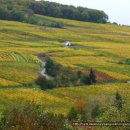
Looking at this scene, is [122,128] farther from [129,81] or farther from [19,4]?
[19,4]

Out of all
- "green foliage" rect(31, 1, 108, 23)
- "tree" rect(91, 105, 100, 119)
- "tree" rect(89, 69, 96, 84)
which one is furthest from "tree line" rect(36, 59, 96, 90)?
"green foliage" rect(31, 1, 108, 23)

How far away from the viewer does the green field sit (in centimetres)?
6016

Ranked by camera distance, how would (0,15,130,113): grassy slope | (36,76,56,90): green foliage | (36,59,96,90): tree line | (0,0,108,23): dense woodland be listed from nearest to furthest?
(0,15,130,113): grassy slope → (36,76,56,90): green foliage → (36,59,96,90): tree line → (0,0,108,23): dense woodland

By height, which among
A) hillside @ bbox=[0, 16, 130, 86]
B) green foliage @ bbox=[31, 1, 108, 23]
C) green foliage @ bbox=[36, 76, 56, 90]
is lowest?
hillside @ bbox=[0, 16, 130, 86]

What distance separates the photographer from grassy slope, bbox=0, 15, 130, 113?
202 ft

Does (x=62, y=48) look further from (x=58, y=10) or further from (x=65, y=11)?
(x=65, y=11)

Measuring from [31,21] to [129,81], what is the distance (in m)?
80.3

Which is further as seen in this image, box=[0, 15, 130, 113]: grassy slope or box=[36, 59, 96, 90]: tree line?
box=[36, 59, 96, 90]: tree line

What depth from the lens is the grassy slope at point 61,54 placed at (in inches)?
2422

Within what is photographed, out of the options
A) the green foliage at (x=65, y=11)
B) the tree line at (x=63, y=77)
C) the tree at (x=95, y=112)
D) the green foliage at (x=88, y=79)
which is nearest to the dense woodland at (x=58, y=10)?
the green foliage at (x=65, y=11)

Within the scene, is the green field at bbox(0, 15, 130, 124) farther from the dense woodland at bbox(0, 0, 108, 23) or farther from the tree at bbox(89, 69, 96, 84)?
the dense woodland at bbox(0, 0, 108, 23)

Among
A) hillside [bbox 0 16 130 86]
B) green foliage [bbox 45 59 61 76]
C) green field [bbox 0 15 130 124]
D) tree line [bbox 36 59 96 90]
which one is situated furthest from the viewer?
hillside [bbox 0 16 130 86]

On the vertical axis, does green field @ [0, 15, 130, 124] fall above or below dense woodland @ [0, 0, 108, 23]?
below

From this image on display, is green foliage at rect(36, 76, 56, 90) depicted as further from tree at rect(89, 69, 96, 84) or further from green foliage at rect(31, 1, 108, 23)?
green foliage at rect(31, 1, 108, 23)
